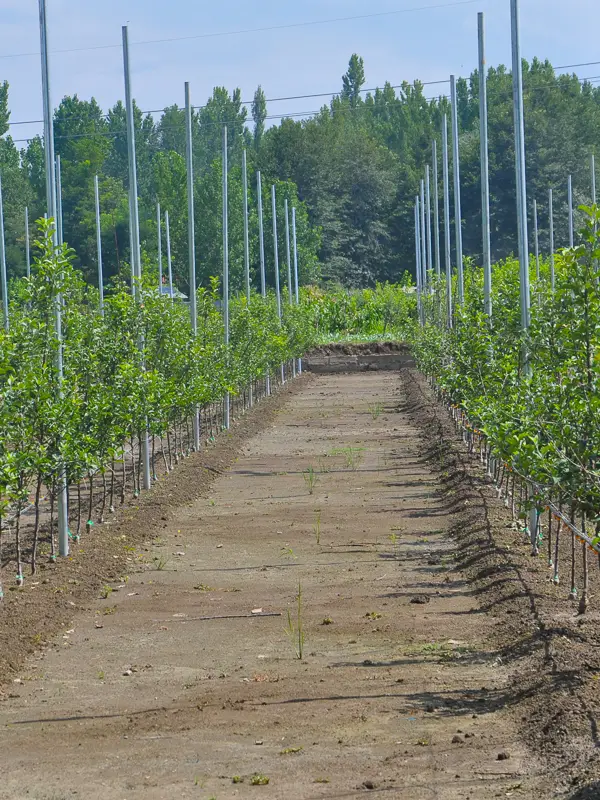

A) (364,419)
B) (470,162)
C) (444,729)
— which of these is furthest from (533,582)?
(470,162)

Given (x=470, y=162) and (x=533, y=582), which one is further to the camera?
(x=470, y=162)

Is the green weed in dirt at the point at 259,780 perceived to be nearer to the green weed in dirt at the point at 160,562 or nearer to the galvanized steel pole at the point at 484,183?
the green weed in dirt at the point at 160,562

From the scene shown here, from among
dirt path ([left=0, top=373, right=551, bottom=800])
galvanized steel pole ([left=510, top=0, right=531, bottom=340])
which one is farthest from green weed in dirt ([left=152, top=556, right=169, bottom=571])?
galvanized steel pole ([left=510, top=0, right=531, bottom=340])

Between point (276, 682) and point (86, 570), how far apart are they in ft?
12.4

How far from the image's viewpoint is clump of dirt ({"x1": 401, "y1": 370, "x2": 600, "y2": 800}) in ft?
19.2

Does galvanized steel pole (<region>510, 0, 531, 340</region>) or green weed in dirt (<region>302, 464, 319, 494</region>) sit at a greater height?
galvanized steel pole (<region>510, 0, 531, 340</region>)

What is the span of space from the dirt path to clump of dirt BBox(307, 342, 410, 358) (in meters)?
38.9

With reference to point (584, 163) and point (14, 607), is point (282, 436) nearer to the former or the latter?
point (14, 607)

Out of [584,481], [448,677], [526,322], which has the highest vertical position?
[526,322]

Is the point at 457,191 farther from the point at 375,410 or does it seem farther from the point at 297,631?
the point at 297,631

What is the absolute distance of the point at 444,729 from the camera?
636cm

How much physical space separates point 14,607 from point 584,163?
68672 mm

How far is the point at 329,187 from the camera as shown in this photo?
78.5 metres

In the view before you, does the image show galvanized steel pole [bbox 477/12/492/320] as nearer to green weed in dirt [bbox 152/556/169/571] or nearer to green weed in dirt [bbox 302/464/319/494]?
green weed in dirt [bbox 302/464/319/494]
